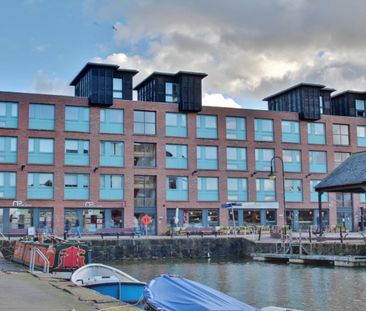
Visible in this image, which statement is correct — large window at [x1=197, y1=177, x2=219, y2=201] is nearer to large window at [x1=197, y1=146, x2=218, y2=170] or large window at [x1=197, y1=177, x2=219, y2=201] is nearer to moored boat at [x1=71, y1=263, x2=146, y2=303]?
large window at [x1=197, y1=146, x2=218, y2=170]

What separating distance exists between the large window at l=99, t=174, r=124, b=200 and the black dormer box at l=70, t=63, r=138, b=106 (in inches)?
296

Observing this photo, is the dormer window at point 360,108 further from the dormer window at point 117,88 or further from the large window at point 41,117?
the large window at point 41,117

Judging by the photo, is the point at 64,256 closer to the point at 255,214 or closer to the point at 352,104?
the point at 255,214

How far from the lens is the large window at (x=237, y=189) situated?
212 ft

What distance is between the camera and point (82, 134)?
59281 mm

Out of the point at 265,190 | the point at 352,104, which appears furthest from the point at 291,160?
the point at 352,104

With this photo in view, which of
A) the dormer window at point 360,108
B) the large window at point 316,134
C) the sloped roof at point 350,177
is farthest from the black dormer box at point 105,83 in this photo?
the dormer window at point 360,108

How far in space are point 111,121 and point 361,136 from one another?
31.6 meters

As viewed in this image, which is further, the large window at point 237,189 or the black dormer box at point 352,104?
the black dormer box at point 352,104

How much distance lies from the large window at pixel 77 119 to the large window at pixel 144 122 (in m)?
5.12

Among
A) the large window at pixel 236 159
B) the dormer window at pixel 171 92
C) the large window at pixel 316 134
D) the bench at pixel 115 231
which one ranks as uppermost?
the dormer window at pixel 171 92

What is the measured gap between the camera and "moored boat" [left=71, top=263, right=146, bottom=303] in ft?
66.5

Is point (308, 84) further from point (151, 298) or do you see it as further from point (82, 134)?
point (151, 298)

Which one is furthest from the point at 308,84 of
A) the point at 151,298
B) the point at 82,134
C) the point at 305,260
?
the point at 151,298
